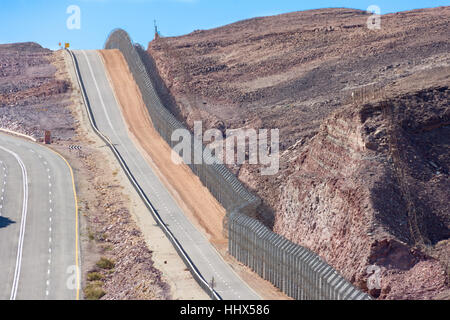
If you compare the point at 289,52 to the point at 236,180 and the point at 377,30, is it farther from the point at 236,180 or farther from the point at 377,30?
the point at 236,180

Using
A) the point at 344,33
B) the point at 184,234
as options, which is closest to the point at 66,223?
the point at 184,234

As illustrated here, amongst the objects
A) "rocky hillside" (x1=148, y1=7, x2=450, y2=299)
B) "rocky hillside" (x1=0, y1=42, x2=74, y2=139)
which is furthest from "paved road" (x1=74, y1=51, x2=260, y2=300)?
"rocky hillside" (x1=148, y1=7, x2=450, y2=299)

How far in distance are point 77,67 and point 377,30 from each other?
3942 centimetres

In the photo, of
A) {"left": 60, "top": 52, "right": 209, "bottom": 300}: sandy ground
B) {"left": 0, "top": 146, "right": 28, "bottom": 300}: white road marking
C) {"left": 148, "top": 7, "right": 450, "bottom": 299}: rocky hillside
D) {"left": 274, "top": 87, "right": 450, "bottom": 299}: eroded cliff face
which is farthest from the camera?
{"left": 0, "top": 146, "right": 28, "bottom": 300}: white road marking

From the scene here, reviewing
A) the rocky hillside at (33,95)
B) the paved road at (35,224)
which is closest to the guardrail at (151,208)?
the rocky hillside at (33,95)

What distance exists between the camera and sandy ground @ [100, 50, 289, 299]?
43.0 m

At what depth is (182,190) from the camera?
194 feet

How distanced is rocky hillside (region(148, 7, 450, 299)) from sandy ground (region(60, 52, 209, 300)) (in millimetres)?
8034

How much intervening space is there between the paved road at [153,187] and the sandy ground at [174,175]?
0.63 m

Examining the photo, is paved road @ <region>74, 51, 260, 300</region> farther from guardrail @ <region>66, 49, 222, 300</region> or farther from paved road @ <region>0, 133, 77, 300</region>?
paved road @ <region>0, 133, 77, 300</region>

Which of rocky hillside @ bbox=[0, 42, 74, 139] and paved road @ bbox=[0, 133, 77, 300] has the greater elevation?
rocky hillside @ bbox=[0, 42, 74, 139]

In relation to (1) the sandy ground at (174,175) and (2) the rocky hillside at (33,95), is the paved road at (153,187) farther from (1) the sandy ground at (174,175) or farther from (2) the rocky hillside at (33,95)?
(2) the rocky hillside at (33,95)

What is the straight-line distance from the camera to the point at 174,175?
205 ft

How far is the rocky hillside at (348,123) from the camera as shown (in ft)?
127
